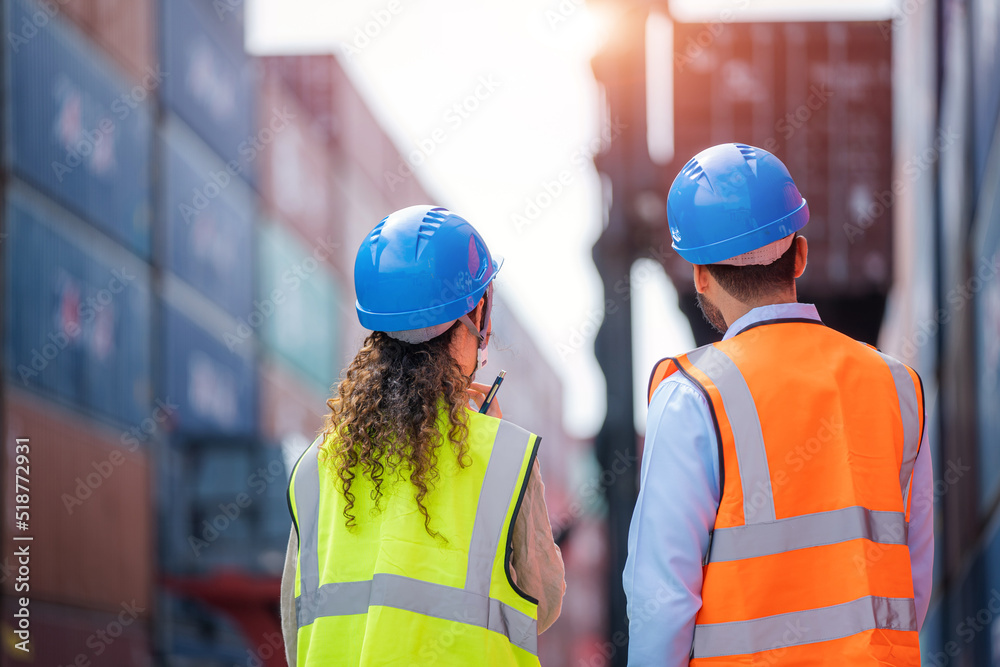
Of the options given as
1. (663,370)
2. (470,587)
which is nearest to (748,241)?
(663,370)

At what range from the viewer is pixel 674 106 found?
14617 mm

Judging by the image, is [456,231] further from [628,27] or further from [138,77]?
[138,77]

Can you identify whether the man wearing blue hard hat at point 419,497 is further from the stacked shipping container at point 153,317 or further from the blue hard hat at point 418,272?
the stacked shipping container at point 153,317

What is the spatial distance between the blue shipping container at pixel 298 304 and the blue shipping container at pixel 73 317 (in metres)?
5.71

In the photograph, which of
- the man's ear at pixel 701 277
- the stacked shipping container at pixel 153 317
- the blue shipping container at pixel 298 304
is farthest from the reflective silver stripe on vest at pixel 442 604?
the blue shipping container at pixel 298 304

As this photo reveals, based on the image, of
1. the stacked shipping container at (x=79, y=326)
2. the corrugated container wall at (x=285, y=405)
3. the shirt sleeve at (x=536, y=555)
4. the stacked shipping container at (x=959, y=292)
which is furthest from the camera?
the corrugated container wall at (x=285, y=405)

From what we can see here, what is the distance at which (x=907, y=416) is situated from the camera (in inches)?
86.8

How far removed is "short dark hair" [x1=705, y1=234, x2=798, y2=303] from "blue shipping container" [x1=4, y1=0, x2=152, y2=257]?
14.0 metres

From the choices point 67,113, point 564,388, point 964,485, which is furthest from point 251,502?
point 564,388

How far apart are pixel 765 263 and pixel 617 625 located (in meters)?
3.09

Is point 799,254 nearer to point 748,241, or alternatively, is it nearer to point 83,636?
point 748,241

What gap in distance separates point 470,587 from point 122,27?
59.0 feet

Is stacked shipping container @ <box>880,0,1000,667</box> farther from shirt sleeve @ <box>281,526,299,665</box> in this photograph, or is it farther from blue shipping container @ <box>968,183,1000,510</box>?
shirt sleeve @ <box>281,526,299,665</box>

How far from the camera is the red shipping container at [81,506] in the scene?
14398 mm
